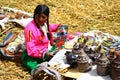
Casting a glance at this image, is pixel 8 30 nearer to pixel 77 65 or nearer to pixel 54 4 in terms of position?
pixel 54 4

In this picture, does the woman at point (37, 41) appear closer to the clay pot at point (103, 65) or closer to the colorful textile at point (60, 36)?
the colorful textile at point (60, 36)

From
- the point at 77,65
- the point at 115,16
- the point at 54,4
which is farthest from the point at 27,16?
the point at 77,65

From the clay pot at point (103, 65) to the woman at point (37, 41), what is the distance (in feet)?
3.04

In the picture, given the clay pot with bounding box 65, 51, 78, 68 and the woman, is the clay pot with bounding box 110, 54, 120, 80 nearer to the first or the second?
the clay pot with bounding box 65, 51, 78, 68

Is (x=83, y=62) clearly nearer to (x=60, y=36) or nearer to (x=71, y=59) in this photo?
(x=71, y=59)

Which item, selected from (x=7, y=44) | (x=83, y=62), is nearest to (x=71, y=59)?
(x=83, y=62)

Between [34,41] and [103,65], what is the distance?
122 cm

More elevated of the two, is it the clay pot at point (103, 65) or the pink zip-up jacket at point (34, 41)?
the pink zip-up jacket at point (34, 41)

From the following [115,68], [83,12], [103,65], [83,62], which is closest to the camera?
[115,68]

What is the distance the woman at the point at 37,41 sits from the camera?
4949 mm

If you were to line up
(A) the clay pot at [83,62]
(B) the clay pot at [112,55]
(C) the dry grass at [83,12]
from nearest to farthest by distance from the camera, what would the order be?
(B) the clay pot at [112,55], (A) the clay pot at [83,62], (C) the dry grass at [83,12]

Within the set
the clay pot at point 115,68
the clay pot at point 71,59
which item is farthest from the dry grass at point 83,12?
the clay pot at point 115,68

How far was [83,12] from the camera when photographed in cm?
739

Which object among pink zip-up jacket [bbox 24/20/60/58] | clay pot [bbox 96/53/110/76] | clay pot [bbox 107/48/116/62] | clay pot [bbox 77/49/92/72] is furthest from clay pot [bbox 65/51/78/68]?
pink zip-up jacket [bbox 24/20/60/58]
